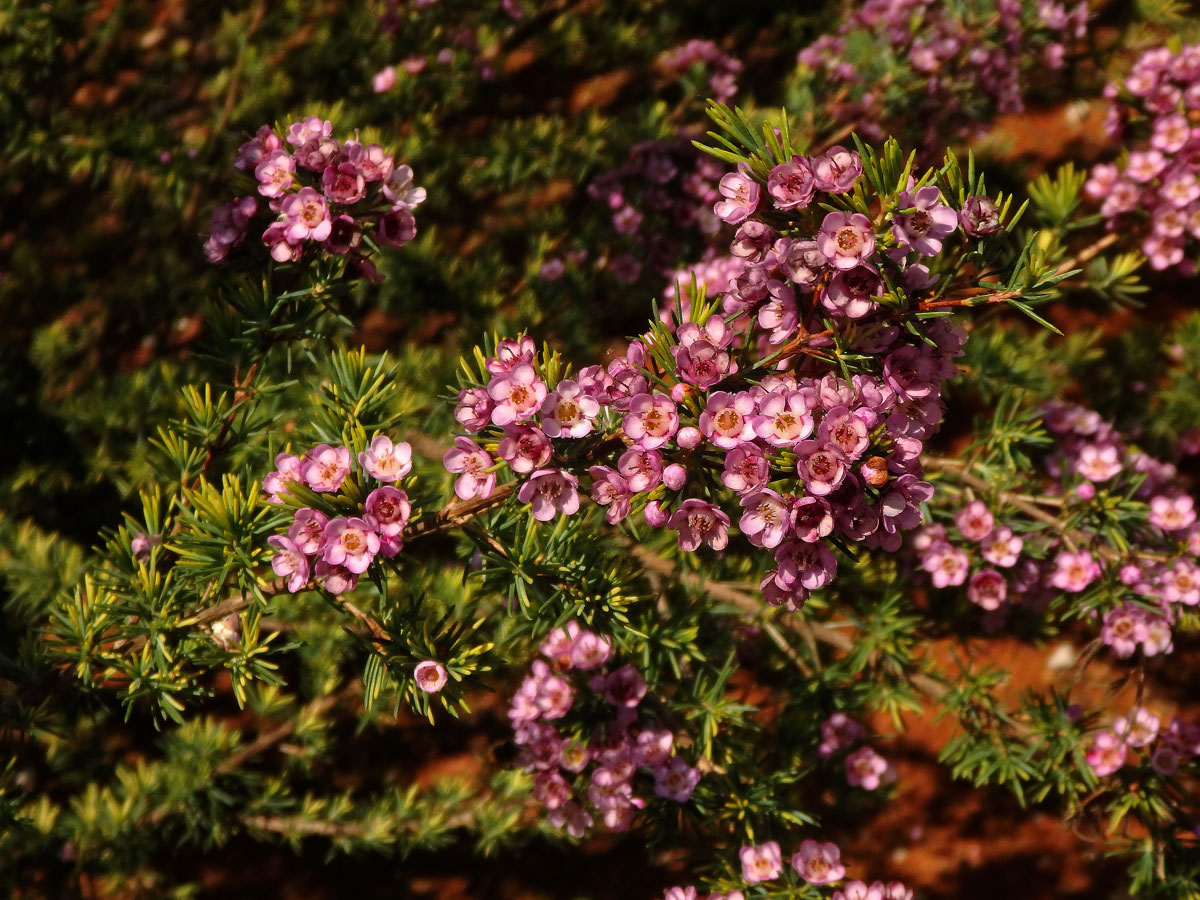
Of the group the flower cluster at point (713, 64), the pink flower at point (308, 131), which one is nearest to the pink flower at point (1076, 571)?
the pink flower at point (308, 131)

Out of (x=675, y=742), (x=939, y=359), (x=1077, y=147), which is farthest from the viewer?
(x=1077, y=147)

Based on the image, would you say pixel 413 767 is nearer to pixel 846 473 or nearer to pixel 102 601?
pixel 102 601

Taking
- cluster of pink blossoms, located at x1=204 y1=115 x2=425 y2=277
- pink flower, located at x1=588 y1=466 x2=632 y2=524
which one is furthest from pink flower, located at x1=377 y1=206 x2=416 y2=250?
pink flower, located at x1=588 y1=466 x2=632 y2=524

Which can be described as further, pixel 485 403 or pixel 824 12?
pixel 824 12

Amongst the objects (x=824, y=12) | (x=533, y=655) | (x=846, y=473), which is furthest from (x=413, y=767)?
(x=824, y=12)

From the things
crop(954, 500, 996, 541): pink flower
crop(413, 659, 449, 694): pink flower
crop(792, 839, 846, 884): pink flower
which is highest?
crop(413, 659, 449, 694): pink flower

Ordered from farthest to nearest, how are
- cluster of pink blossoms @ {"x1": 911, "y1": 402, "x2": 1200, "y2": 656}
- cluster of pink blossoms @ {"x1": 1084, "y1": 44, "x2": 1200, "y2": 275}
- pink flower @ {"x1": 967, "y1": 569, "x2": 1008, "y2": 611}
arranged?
1. cluster of pink blossoms @ {"x1": 1084, "y1": 44, "x2": 1200, "y2": 275}
2. pink flower @ {"x1": 967, "y1": 569, "x2": 1008, "y2": 611}
3. cluster of pink blossoms @ {"x1": 911, "y1": 402, "x2": 1200, "y2": 656}

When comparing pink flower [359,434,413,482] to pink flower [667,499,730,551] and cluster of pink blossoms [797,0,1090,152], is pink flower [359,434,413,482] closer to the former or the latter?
pink flower [667,499,730,551]

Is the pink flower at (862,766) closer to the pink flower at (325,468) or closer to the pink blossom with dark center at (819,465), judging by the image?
the pink blossom with dark center at (819,465)
